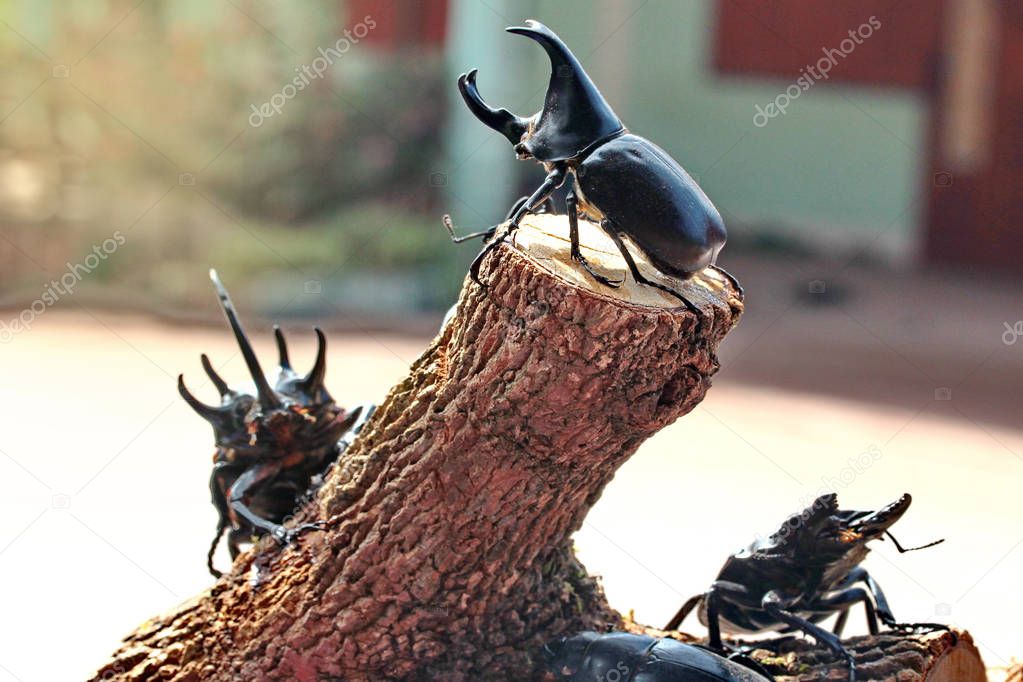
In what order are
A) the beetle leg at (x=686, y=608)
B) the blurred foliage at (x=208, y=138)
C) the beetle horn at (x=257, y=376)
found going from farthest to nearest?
the blurred foliage at (x=208, y=138) → the beetle leg at (x=686, y=608) → the beetle horn at (x=257, y=376)

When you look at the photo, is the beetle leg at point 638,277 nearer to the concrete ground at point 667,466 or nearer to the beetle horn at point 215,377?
the beetle horn at point 215,377

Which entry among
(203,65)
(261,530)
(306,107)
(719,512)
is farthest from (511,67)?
(261,530)

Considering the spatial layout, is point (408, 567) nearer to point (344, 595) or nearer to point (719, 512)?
point (344, 595)

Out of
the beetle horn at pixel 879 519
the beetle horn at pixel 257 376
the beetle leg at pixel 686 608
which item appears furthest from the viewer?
the beetle leg at pixel 686 608

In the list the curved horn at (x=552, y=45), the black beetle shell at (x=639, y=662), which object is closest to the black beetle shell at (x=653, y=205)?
the curved horn at (x=552, y=45)

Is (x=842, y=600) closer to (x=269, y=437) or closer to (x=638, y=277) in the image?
(x=638, y=277)

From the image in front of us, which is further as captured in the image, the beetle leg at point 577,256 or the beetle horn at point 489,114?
the beetle horn at point 489,114
